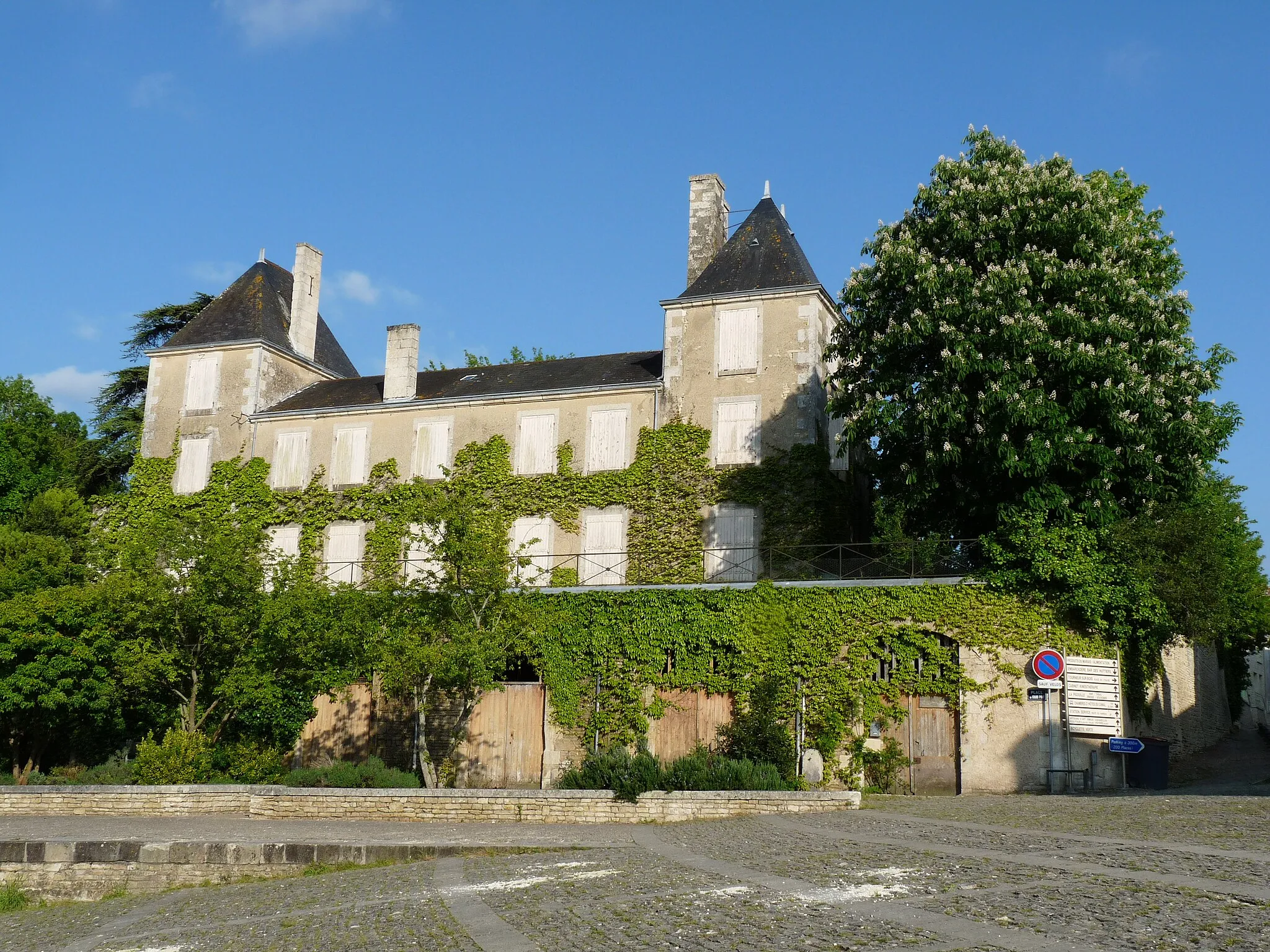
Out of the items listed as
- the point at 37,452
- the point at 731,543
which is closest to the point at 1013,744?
the point at 731,543

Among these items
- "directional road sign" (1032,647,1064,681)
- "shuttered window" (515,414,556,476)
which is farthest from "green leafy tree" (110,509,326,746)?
"directional road sign" (1032,647,1064,681)

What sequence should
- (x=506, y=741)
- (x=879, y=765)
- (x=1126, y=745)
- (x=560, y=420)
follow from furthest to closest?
(x=560, y=420), (x=506, y=741), (x=879, y=765), (x=1126, y=745)

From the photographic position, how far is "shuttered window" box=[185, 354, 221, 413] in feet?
99.9

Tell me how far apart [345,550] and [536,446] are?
→ 5.22m

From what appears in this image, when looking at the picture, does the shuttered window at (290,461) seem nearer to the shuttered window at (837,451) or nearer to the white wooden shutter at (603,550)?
the white wooden shutter at (603,550)

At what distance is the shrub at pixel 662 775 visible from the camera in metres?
15.8

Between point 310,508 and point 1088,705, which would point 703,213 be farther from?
point 1088,705

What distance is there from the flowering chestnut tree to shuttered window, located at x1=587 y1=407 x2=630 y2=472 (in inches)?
241

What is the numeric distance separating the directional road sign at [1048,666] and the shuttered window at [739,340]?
9.59 meters

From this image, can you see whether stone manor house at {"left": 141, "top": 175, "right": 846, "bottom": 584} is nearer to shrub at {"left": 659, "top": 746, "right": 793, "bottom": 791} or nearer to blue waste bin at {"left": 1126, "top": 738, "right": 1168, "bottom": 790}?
shrub at {"left": 659, "top": 746, "right": 793, "bottom": 791}

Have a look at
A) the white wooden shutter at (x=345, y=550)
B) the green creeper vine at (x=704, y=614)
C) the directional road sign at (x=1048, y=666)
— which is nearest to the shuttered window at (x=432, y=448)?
the green creeper vine at (x=704, y=614)

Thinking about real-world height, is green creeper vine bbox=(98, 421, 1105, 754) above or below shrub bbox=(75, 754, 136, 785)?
above

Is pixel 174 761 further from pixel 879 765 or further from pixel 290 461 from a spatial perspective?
pixel 290 461

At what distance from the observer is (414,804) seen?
52.4 ft
